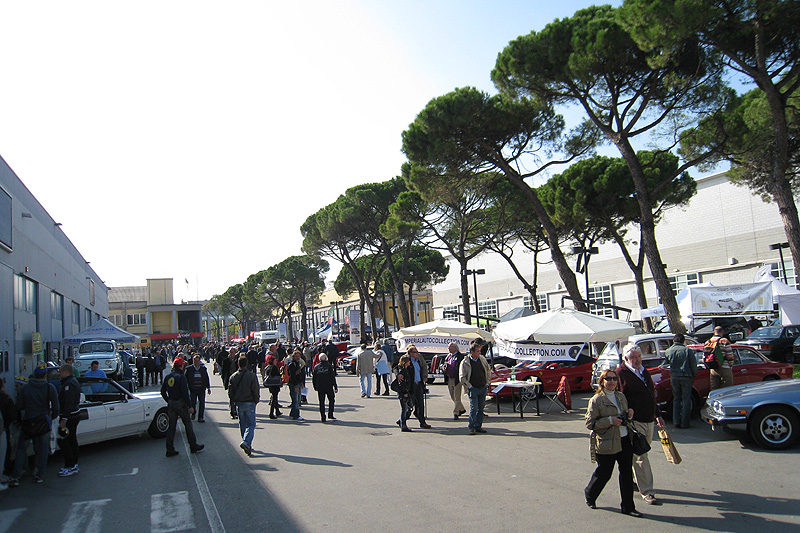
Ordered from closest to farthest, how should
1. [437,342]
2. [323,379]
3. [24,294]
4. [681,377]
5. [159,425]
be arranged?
[681,377]
[159,425]
[323,379]
[437,342]
[24,294]

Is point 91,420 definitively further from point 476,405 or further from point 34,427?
point 476,405

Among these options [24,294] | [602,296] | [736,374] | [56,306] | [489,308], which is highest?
[24,294]

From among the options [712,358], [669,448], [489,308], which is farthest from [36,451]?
[489,308]

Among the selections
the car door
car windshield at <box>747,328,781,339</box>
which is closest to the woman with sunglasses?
the car door

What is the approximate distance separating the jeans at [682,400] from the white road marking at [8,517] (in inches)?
392

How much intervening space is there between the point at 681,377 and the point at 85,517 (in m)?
9.23

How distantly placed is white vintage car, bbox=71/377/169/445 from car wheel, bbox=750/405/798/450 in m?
10.3

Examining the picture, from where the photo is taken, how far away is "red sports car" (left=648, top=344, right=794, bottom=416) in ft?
38.4

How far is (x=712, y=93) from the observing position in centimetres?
1855

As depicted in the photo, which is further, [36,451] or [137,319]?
[137,319]

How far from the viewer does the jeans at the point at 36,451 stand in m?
7.99

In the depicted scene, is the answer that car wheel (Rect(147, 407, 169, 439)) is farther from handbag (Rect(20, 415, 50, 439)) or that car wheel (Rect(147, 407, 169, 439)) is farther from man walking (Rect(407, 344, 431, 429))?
man walking (Rect(407, 344, 431, 429))

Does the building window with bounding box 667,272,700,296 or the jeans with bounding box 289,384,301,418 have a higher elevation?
the building window with bounding box 667,272,700,296

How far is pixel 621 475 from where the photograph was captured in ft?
19.0
